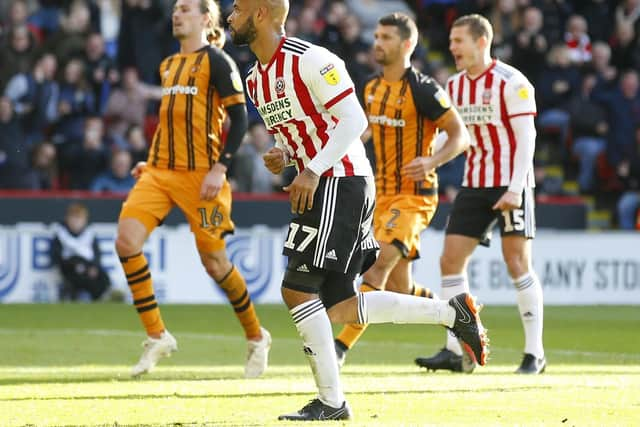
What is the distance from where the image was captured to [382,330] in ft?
42.8

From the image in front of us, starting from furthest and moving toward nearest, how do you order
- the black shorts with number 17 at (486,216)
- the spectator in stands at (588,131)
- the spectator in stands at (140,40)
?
the spectator in stands at (588,131) < the spectator in stands at (140,40) < the black shorts with number 17 at (486,216)

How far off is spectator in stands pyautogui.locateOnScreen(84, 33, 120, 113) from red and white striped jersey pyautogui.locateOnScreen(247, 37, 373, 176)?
1213 centimetres

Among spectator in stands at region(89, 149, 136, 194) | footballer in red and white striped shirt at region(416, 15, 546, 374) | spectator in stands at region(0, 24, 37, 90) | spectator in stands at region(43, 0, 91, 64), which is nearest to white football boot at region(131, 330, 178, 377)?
footballer in red and white striped shirt at region(416, 15, 546, 374)

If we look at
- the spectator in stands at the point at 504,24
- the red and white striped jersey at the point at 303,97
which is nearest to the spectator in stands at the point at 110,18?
the spectator in stands at the point at 504,24

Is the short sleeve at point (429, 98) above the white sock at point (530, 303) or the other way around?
above

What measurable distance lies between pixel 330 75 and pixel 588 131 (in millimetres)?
14357

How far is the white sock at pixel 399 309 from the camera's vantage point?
6.87 m

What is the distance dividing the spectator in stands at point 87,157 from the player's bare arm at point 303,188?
458 inches

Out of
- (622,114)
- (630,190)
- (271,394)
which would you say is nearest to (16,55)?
(622,114)

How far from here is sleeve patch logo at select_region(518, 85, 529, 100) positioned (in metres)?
9.22

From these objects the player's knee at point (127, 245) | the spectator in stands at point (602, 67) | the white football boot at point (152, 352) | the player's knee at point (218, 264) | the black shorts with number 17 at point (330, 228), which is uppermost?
the black shorts with number 17 at point (330, 228)

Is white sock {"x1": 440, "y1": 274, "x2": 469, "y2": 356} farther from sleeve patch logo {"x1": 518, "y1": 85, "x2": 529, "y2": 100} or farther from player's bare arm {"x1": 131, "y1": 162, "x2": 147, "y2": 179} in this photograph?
player's bare arm {"x1": 131, "y1": 162, "x2": 147, "y2": 179}

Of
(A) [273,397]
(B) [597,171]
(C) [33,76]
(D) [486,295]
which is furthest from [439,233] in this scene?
(A) [273,397]

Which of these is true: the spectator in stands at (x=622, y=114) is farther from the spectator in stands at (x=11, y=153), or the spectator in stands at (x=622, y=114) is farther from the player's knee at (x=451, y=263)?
the player's knee at (x=451, y=263)
